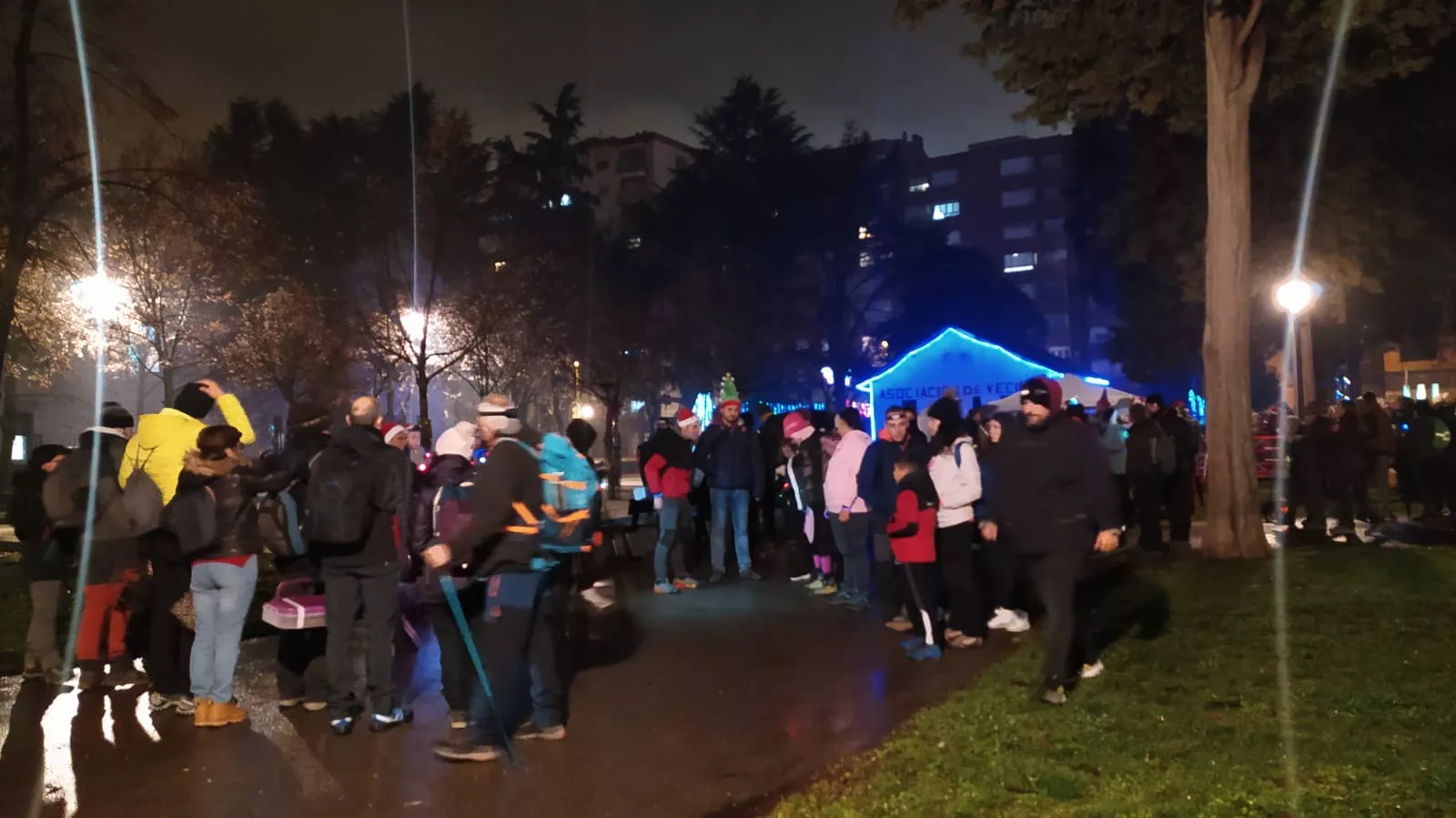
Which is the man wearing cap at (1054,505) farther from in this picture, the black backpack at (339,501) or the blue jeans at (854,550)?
the black backpack at (339,501)

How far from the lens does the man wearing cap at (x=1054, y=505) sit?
6.67 metres

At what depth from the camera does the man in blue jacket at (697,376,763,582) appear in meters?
12.0

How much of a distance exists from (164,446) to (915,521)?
5051mm

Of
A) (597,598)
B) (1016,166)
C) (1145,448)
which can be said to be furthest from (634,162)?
(597,598)

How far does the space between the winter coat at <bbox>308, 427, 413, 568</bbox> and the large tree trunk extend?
9411mm

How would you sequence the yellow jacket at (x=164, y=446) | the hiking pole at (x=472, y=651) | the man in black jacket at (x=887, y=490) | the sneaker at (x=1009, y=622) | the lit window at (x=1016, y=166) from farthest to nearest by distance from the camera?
the lit window at (x=1016, y=166)
the sneaker at (x=1009, y=622)
the man in black jacket at (x=887, y=490)
the yellow jacket at (x=164, y=446)
the hiking pole at (x=472, y=651)

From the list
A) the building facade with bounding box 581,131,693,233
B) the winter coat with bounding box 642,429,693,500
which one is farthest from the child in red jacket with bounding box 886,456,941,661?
the building facade with bounding box 581,131,693,233

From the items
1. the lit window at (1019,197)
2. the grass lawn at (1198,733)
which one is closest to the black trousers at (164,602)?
the grass lawn at (1198,733)

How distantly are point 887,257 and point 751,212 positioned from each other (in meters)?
6.67

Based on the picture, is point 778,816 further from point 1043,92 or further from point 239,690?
point 1043,92

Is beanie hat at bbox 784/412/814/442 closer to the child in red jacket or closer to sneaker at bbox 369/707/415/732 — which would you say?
the child in red jacket

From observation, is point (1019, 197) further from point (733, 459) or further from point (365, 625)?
point (365, 625)

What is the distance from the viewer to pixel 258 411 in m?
50.3

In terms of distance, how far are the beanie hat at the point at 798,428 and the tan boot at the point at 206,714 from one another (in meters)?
5.93
